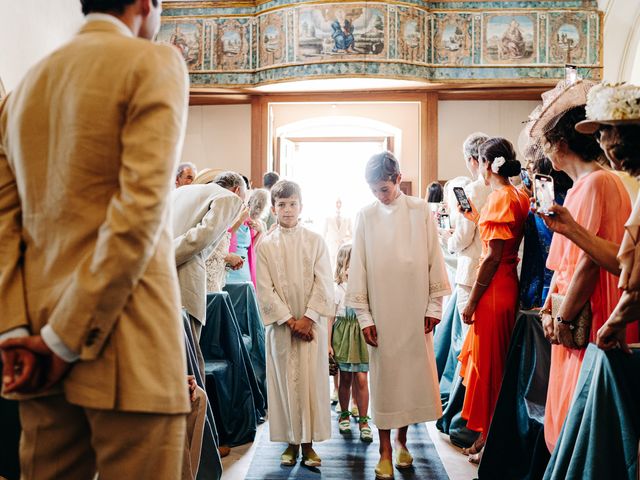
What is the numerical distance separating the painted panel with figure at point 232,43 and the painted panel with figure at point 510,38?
405 centimetres

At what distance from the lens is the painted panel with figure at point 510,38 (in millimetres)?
11008

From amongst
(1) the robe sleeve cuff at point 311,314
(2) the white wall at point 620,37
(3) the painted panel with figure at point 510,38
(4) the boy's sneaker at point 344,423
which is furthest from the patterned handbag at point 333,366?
(2) the white wall at point 620,37

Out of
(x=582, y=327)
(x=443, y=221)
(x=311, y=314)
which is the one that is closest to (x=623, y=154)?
(x=582, y=327)

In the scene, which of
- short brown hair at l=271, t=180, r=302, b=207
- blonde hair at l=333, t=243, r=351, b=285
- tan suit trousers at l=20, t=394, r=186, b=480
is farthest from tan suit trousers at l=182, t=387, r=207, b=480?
blonde hair at l=333, t=243, r=351, b=285

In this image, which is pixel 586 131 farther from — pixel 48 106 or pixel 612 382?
pixel 48 106

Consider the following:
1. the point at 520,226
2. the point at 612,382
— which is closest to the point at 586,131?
the point at 612,382

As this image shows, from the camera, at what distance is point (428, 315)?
400 cm

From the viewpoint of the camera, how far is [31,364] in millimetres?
1506

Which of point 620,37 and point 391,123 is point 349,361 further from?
point 620,37

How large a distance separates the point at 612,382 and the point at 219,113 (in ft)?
35.5

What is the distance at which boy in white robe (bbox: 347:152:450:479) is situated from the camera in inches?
157

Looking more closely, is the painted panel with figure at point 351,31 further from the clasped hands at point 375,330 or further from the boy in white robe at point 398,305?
the clasped hands at point 375,330

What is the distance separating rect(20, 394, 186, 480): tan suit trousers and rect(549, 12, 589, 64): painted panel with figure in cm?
1085

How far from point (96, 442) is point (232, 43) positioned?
1067cm
